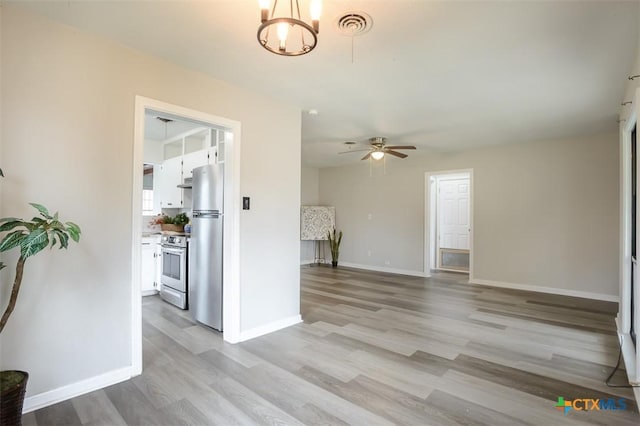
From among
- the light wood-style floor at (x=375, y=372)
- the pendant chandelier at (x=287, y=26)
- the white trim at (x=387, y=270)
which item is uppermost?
the pendant chandelier at (x=287, y=26)

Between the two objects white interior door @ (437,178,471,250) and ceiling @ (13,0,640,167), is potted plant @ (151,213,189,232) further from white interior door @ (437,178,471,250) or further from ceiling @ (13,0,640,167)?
white interior door @ (437,178,471,250)

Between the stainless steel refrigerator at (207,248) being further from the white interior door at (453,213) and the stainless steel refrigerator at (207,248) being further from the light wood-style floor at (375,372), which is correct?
the white interior door at (453,213)

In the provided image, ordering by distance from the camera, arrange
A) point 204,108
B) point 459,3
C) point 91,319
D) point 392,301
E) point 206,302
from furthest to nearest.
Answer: point 392,301 → point 206,302 → point 204,108 → point 91,319 → point 459,3

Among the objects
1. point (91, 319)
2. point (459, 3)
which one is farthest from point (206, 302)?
point (459, 3)

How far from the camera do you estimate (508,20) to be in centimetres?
205

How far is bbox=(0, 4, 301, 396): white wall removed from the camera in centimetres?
198

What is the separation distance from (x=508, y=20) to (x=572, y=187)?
4.09m

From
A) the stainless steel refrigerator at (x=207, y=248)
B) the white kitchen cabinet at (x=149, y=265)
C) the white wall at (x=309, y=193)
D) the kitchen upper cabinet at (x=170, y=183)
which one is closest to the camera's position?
the stainless steel refrigerator at (x=207, y=248)

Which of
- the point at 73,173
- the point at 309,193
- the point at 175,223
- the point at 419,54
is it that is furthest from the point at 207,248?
the point at 309,193

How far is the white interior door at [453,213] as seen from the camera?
24.0 feet

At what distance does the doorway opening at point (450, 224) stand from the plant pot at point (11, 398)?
6549 millimetres

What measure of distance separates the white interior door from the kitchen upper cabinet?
541cm

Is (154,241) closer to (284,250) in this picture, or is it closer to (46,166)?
(284,250)

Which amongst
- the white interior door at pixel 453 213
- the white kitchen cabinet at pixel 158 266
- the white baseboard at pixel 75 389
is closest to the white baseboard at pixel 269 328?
the white baseboard at pixel 75 389
